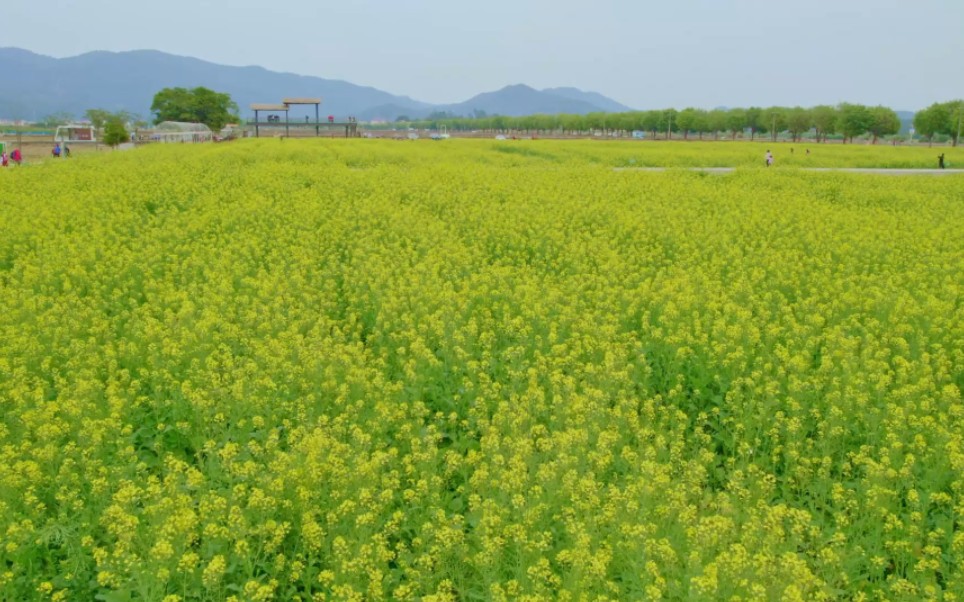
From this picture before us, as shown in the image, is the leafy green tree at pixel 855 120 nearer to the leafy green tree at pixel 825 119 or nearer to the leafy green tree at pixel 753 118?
the leafy green tree at pixel 825 119

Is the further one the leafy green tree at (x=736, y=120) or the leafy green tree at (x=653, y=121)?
the leafy green tree at (x=653, y=121)

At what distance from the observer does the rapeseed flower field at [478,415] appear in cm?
482

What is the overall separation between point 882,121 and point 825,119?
813 centimetres

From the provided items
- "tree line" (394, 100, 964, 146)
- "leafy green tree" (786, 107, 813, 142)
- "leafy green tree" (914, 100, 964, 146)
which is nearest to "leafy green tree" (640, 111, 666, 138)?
"tree line" (394, 100, 964, 146)

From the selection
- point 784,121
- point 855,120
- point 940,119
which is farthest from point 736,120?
point 940,119

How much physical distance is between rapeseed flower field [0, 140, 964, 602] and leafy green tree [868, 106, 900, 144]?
93.7m

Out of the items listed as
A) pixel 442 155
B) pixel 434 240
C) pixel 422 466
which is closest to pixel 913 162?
pixel 442 155

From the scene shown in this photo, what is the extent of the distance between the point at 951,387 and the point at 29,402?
9199 millimetres

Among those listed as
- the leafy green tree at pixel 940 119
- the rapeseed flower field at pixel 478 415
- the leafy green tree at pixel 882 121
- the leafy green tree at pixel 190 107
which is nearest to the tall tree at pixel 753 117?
the leafy green tree at pixel 882 121

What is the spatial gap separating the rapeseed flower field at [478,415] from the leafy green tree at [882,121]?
307ft

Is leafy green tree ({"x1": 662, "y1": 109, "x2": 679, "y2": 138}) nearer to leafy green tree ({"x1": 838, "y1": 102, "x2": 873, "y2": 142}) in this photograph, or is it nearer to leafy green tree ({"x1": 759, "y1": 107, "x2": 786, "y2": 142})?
leafy green tree ({"x1": 759, "y1": 107, "x2": 786, "y2": 142})

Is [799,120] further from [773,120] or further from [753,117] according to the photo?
[753,117]

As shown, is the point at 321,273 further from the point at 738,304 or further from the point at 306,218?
the point at 738,304

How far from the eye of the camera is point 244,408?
6.91m
